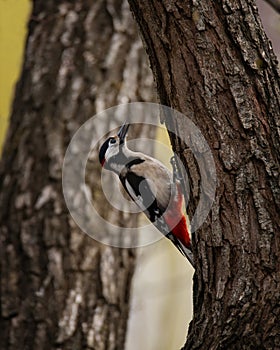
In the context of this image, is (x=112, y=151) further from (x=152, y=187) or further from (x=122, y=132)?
(x=152, y=187)

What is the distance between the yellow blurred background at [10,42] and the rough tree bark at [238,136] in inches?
91.4

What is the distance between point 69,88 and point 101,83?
15 cm

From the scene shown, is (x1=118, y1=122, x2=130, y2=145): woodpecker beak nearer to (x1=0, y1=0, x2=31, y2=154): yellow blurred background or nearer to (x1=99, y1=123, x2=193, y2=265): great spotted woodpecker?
(x1=99, y1=123, x2=193, y2=265): great spotted woodpecker

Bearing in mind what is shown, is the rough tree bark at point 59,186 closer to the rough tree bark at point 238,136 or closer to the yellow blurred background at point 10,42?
the yellow blurred background at point 10,42

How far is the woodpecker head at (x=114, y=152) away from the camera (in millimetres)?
3428

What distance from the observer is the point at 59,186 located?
3.71 metres

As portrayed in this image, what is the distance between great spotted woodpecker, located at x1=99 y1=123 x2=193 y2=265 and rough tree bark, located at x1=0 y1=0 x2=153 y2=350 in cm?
36

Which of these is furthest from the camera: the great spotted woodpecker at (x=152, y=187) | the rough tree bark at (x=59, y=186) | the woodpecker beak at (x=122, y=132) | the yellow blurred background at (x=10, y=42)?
the yellow blurred background at (x=10, y=42)

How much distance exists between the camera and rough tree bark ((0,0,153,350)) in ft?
11.8

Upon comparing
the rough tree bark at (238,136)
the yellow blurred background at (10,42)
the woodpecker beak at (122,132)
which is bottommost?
the rough tree bark at (238,136)

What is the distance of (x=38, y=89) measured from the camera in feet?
12.5

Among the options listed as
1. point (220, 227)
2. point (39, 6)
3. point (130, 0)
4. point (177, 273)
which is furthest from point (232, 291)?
point (177, 273)

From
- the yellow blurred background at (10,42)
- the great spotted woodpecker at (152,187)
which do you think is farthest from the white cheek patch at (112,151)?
the yellow blurred background at (10,42)

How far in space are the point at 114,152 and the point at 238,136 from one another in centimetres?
128
